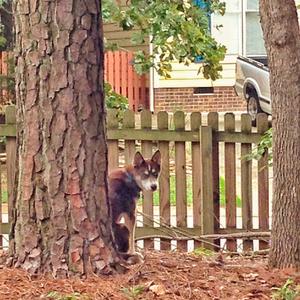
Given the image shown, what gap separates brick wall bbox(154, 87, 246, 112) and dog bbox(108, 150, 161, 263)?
16.8 meters

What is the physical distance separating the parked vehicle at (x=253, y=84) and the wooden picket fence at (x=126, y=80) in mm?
2524

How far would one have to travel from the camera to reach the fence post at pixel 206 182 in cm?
825

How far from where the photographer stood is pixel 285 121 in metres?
5.15

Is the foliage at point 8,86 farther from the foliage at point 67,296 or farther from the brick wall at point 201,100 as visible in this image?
the foliage at point 67,296

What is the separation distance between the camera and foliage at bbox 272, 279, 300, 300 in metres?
4.58

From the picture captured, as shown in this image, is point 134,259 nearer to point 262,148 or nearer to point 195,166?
point 262,148

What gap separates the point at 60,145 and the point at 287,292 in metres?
1.44

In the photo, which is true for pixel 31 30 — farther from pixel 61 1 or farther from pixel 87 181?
pixel 87 181

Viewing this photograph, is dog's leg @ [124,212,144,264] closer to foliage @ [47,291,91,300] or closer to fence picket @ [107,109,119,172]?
foliage @ [47,291,91,300]

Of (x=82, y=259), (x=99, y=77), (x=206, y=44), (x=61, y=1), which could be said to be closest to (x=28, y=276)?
(x=82, y=259)

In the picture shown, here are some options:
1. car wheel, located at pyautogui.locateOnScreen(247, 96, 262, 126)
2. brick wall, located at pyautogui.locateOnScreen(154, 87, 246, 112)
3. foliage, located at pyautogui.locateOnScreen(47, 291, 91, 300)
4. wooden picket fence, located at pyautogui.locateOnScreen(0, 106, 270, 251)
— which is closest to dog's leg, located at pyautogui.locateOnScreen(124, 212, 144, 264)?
foliage, located at pyautogui.locateOnScreen(47, 291, 91, 300)

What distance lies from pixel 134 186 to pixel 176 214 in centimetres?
238

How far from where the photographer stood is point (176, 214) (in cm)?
842

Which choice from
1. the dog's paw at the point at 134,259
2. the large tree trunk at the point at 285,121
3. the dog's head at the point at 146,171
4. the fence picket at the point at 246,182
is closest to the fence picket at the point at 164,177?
the fence picket at the point at 246,182
